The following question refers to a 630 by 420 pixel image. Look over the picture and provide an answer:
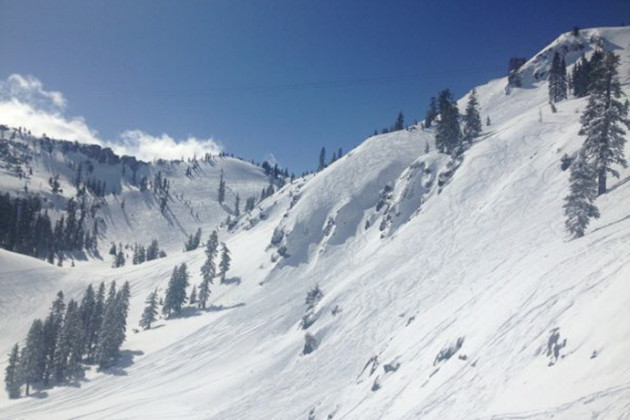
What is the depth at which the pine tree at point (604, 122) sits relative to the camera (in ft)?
109

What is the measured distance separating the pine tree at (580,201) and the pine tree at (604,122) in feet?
11.8

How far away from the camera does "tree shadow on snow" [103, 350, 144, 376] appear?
5444 cm

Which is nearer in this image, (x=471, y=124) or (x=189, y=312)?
(x=189, y=312)

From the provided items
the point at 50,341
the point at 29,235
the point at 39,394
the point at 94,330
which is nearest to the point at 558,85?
the point at 94,330

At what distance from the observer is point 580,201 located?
29062 mm

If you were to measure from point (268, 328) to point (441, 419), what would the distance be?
39.6 metres

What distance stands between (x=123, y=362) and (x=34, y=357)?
490 inches

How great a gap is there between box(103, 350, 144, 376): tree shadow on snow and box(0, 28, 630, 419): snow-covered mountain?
1.84 feet

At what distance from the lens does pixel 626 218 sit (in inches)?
1022

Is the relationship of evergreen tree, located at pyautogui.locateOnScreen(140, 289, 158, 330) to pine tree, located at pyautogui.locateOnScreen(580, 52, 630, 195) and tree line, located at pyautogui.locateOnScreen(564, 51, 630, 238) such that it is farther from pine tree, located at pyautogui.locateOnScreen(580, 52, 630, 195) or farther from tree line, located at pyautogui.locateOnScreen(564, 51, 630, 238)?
pine tree, located at pyautogui.locateOnScreen(580, 52, 630, 195)

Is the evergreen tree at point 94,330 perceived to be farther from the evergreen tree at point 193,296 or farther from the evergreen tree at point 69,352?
the evergreen tree at point 193,296

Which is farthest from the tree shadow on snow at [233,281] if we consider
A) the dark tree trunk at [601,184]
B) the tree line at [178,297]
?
the dark tree trunk at [601,184]

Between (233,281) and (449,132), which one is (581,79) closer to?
(449,132)

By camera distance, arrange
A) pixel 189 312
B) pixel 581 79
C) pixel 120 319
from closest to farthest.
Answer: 1. pixel 120 319
2. pixel 189 312
3. pixel 581 79
